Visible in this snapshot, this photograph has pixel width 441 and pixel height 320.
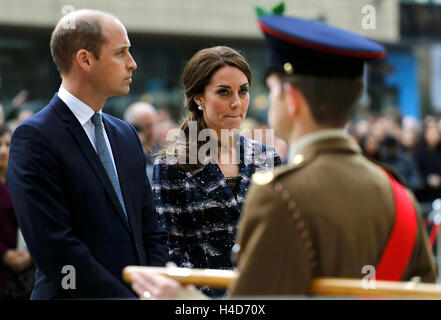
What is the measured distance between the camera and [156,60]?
20.1m

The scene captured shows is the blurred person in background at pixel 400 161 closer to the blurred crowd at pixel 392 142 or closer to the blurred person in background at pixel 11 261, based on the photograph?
the blurred crowd at pixel 392 142

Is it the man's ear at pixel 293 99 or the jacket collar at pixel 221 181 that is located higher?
the man's ear at pixel 293 99

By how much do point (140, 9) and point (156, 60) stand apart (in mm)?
1847

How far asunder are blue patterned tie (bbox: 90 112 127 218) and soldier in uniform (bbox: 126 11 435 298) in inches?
37.8

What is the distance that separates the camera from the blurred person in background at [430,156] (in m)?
10.3

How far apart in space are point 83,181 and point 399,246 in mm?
1427

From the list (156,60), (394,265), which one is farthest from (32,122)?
(156,60)

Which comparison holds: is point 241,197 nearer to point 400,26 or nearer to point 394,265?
point 394,265

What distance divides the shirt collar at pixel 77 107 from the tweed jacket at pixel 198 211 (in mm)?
537

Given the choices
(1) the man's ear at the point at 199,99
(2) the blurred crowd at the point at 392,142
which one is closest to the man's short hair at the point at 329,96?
(1) the man's ear at the point at 199,99

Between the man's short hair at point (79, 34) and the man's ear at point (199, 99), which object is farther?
the man's ear at point (199, 99)

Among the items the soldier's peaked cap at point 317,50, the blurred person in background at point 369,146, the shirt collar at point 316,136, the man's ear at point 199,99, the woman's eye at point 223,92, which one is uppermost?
the soldier's peaked cap at point 317,50

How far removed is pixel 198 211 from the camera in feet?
10.9

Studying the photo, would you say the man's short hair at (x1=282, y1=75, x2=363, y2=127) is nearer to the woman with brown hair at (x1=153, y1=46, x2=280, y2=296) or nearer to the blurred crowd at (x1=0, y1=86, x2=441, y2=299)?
Answer: the woman with brown hair at (x1=153, y1=46, x2=280, y2=296)
